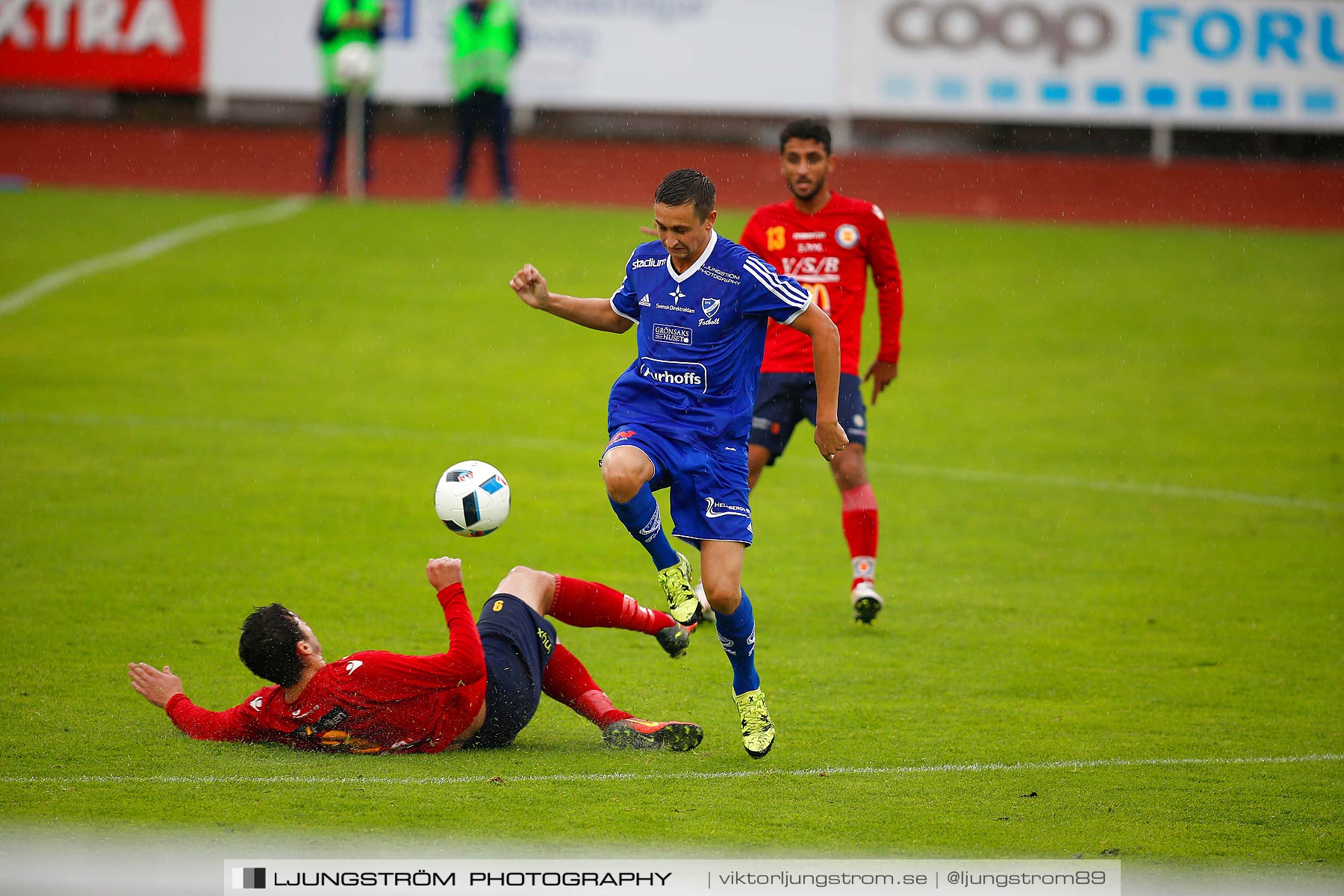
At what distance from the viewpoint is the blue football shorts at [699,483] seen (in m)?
6.05

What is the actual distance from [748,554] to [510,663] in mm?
4340

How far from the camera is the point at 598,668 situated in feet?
24.0

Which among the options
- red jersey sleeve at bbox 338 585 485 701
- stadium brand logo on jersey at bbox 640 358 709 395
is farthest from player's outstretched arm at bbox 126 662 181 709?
stadium brand logo on jersey at bbox 640 358 709 395

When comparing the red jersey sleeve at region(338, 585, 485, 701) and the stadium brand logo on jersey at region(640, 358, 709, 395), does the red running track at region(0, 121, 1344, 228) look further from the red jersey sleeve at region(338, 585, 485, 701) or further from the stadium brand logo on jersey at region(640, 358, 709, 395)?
the red jersey sleeve at region(338, 585, 485, 701)

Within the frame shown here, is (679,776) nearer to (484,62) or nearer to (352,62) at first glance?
(484,62)

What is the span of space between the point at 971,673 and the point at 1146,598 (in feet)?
6.62

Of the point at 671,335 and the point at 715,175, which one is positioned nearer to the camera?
the point at 671,335

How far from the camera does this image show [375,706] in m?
5.61

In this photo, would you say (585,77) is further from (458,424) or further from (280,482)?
(280,482)

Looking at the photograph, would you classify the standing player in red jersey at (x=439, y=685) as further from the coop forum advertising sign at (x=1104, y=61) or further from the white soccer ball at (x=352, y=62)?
the coop forum advertising sign at (x=1104, y=61)

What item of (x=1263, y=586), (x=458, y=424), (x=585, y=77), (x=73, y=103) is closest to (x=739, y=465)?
(x=1263, y=586)

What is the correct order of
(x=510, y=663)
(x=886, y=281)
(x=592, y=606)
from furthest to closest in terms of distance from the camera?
(x=886, y=281), (x=592, y=606), (x=510, y=663)

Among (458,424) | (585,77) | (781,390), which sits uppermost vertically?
(585,77)

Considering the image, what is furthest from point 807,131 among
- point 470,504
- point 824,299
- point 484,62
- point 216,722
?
point 484,62
